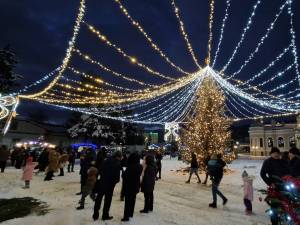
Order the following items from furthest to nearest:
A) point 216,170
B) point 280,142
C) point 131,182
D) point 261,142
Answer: point 261,142
point 280,142
point 216,170
point 131,182

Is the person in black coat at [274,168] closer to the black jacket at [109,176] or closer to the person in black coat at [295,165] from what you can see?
the person in black coat at [295,165]

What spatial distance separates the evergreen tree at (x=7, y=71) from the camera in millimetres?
29109

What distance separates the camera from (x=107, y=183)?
685cm

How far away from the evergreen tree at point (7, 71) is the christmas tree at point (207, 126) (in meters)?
19.8

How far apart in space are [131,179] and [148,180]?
0.90m

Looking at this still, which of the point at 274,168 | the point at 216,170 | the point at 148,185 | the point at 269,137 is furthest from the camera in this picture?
the point at 269,137

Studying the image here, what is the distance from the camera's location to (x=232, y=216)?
7402 millimetres

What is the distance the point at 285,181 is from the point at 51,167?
39.2 ft

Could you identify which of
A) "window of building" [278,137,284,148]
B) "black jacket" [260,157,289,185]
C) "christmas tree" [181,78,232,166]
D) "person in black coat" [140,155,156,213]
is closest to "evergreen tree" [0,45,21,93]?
"christmas tree" [181,78,232,166]

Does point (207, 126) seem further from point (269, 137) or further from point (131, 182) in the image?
point (269, 137)

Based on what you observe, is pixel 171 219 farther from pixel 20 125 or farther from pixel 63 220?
pixel 20 125

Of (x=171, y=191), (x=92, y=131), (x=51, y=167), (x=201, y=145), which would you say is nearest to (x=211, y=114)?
(x=201, y=145)

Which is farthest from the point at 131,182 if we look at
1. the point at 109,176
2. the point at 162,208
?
the point at 162,208

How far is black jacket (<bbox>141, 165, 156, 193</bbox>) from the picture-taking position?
7.76m
